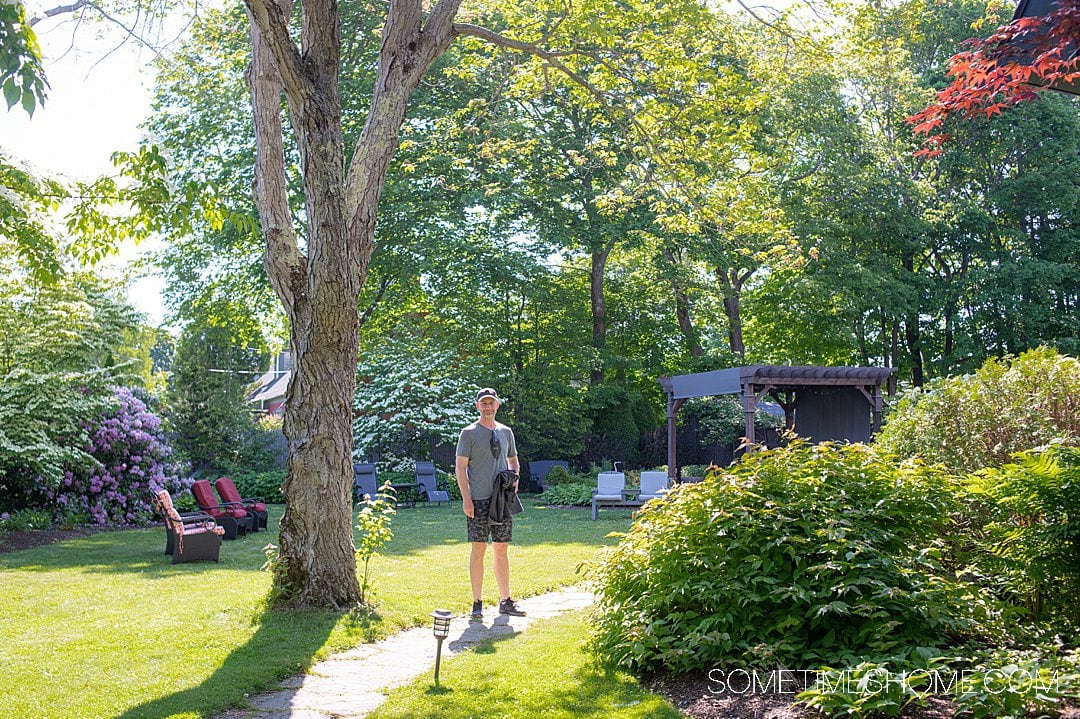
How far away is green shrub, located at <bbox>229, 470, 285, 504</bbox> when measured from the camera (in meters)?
21.8

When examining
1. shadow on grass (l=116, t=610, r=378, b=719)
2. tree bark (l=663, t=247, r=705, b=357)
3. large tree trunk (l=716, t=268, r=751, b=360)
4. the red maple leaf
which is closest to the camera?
the red maple leaf

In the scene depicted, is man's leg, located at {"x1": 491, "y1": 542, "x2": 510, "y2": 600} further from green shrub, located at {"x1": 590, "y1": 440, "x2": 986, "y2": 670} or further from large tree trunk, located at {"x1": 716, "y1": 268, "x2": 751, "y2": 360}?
large tree trunk, located at {"x1": 716, "y1": 268, "x2": 751, "y2": 360}

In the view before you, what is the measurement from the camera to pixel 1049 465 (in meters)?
4.73

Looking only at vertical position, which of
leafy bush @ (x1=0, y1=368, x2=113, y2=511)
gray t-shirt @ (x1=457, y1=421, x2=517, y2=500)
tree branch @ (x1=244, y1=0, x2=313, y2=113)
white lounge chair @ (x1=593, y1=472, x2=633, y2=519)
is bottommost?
white lounge chair @ (x1=593, y1=472, x2=633, y2=519)

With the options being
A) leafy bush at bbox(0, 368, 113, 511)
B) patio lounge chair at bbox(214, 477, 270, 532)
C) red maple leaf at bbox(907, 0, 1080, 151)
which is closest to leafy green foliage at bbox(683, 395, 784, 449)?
patio lounge chair at bbox(214, 477, 270, 532)

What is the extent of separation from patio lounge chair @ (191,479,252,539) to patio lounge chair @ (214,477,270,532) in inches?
8.3

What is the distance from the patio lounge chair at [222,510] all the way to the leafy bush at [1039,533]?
10678 millimetres

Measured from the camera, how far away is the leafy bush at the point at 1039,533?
15.2 feet

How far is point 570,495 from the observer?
21.0 meters

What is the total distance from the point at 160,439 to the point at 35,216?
1057cm

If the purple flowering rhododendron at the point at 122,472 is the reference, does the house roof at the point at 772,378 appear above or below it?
above

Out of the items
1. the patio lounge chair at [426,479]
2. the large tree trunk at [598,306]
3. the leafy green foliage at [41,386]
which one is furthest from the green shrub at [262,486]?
the large tree trunk at [598,306]

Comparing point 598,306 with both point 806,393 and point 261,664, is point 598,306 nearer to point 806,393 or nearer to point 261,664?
point 806,393

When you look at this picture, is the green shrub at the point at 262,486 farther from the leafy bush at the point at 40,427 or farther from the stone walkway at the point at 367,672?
the stone walkway at the point at 367,672
